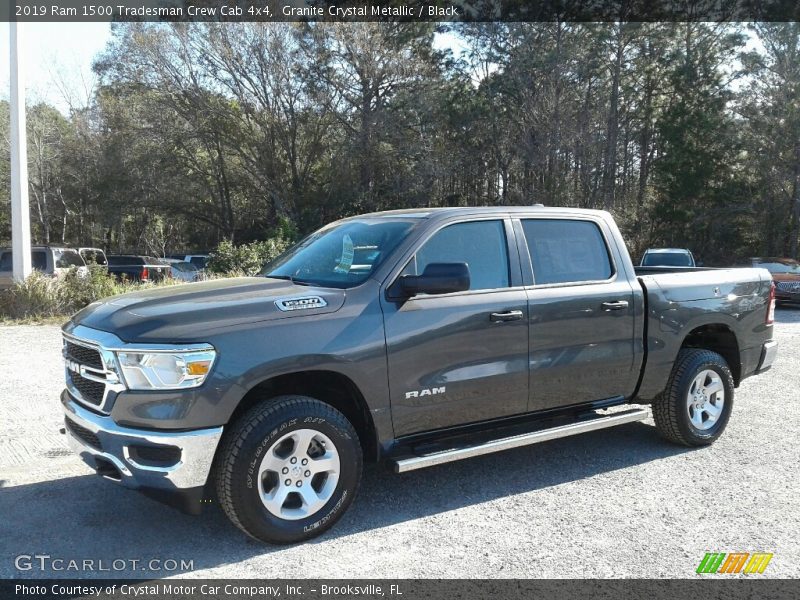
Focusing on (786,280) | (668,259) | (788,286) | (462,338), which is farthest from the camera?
(786,280)

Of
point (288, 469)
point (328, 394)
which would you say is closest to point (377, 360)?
point (328, 394)

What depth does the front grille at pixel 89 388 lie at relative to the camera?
383 centimetres

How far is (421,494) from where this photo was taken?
473cm

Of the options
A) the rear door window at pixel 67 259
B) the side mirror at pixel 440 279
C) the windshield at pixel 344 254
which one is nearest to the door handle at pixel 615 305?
the side mirror at pixel 440 279

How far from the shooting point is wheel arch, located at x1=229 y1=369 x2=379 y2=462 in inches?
155

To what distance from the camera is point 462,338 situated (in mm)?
4398

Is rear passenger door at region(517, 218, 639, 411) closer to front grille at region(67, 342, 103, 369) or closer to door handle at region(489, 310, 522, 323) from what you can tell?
door handle at region(489, 310, 522, 323)

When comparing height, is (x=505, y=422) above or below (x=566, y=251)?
below

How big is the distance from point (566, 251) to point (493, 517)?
2.07 m

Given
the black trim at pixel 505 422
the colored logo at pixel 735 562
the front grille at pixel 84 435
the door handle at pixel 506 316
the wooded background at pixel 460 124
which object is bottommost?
the colored logo at pixel 735 562

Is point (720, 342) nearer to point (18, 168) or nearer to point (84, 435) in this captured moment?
point (84, 435)

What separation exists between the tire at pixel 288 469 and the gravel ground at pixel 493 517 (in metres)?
0.18

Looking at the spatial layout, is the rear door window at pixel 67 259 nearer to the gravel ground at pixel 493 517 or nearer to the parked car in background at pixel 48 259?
the parked car in background at pixel 48 259

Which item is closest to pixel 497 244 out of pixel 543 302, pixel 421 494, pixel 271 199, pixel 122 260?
pixel 543 302
